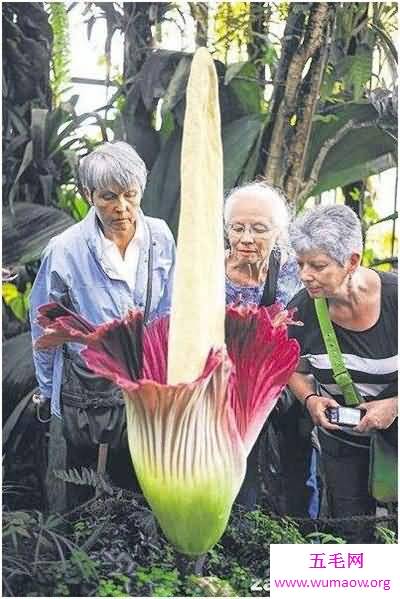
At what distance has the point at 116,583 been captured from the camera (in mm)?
2408

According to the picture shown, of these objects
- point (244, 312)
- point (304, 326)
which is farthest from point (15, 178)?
point (304, 326)

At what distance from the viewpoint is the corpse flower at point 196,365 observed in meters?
2.33

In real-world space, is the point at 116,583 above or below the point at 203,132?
below

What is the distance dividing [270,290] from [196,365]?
327mm

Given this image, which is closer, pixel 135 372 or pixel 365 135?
pixel 135 372

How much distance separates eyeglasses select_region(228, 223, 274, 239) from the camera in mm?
2477

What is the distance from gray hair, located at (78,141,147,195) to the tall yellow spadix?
0.47 feet

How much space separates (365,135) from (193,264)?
69 cm

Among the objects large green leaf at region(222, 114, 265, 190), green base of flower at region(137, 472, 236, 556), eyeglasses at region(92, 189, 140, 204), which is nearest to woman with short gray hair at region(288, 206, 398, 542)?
large green leaf at region(222, 114, 265, 190)

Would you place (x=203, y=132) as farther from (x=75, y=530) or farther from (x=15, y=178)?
(x=75, y=530)

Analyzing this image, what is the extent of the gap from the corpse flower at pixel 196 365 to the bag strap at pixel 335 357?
0.11 meters

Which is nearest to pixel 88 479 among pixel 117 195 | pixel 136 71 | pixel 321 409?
pixel 321 409

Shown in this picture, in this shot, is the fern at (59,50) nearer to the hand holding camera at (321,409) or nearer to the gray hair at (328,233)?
the gray hair at (328,233)

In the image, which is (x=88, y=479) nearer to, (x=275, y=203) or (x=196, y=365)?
(x=196, y=365)
